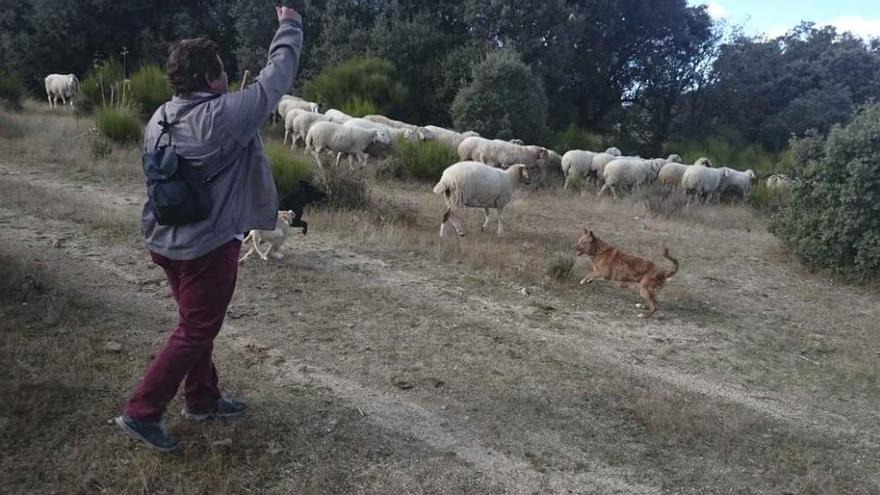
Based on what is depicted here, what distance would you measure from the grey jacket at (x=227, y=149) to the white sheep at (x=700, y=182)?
1272 cm

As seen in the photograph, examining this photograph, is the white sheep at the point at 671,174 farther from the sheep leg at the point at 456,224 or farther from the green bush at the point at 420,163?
the sheep leg at the point at 456,224

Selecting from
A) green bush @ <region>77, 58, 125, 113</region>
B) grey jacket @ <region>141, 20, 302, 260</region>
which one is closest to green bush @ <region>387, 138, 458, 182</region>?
green bush @ <region>77, 58, 125, 113</region>

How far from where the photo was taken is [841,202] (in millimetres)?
8625

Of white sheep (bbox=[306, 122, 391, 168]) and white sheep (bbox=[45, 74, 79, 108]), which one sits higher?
white sheep (bbox=[45, 74, 79, 108])

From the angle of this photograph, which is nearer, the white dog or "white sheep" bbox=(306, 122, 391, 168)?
the white dog

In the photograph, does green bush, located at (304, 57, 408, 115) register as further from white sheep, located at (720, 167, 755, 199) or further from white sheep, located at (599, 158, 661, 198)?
white sheep, located at (720, 167, 755, 199)

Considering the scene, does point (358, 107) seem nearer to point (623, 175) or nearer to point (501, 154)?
point (501, 154)

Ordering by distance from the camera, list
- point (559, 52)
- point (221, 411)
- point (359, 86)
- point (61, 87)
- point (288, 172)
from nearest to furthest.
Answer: point (221, 411), point (288, 172), point (61, 87), point (359, 86), point (559, 52)

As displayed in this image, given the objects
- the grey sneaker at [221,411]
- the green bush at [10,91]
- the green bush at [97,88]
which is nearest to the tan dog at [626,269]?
the grey sneaker at [221,411]

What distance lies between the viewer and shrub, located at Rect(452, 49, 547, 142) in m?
17.4

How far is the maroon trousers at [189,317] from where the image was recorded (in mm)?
3029

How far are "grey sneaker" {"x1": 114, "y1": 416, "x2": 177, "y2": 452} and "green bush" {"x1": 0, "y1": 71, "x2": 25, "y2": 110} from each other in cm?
1661

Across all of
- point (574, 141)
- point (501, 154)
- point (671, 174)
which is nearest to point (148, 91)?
point (501, 154)

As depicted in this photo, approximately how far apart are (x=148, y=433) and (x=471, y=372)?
7.17 feet
